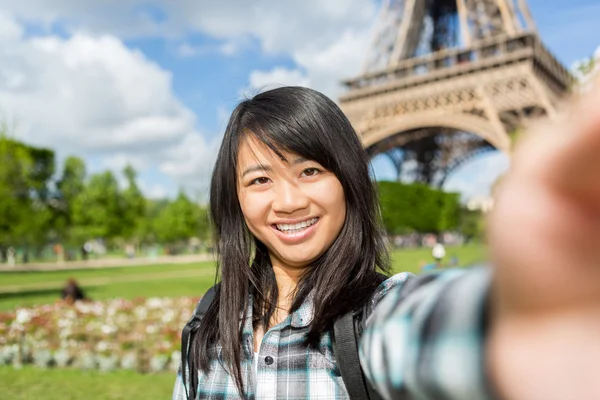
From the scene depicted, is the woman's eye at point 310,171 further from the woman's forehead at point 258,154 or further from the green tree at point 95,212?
the green tree at point 95,212

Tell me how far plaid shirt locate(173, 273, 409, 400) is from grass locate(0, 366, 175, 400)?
4117 millimetres

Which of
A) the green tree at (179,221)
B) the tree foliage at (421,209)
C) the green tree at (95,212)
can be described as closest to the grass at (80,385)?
the tree foliage at (421,209)

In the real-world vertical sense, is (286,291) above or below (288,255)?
below

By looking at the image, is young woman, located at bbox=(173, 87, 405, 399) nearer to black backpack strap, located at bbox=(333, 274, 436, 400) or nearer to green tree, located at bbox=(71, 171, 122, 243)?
black backpack strap, located at bbox=(333, 274, 436, 400)

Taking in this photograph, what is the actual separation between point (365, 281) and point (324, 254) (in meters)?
0.16

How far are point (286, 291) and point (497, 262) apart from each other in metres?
1.21

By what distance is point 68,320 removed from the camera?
7074 mm

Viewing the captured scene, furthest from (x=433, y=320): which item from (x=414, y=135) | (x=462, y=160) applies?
(x=462, y=160)

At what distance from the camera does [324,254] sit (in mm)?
1441

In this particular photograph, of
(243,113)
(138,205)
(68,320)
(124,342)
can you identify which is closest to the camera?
(243,113)

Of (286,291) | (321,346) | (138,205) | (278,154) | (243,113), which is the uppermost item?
(138,205)

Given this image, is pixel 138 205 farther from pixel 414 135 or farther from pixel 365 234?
pixel 365 234

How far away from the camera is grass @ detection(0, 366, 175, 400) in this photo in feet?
16.6

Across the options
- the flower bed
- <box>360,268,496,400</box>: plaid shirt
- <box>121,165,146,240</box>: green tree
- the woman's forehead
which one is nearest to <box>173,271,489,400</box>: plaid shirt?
<box>360,268,496,400</box>: plaid shirt
